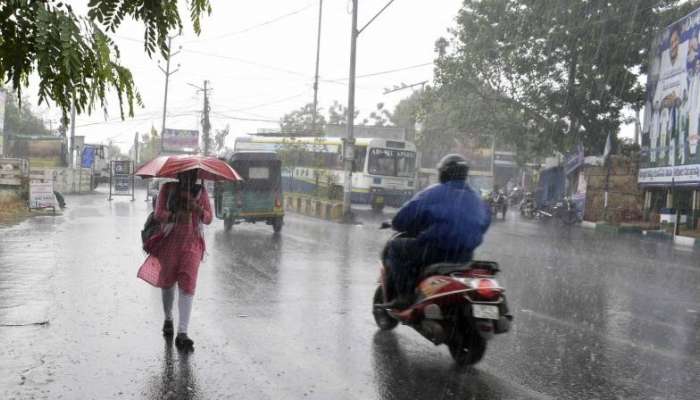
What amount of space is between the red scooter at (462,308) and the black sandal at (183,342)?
1902 mm

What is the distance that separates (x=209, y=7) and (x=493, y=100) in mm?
33592

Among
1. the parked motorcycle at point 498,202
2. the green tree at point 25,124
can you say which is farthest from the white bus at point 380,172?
the green tree at point 25,124

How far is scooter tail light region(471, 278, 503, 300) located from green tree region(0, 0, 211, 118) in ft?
10.7

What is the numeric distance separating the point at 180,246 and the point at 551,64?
30231mm

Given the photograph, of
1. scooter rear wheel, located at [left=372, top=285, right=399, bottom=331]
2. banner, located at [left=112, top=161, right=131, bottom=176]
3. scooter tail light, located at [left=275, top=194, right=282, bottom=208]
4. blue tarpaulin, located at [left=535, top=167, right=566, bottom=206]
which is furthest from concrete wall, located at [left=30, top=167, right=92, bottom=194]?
scooter rear wheel, located at [left=372, top=285, right=399, bottom=331]

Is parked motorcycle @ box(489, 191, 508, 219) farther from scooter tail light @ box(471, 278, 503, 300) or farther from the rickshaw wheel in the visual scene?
scooter tail light @ box(471, 278, 503, 300)

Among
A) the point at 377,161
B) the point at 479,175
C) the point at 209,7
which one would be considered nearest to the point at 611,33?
the point at 377,161

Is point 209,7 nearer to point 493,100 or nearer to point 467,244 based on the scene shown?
point 467,244

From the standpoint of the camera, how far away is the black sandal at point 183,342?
6273 millimetres

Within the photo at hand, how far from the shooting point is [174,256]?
6414 millimetres

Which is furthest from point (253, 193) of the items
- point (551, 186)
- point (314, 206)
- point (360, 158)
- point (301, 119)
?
point (301, 119)

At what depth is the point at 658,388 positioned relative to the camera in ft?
18.2

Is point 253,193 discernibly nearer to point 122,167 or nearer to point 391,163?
point 391,163

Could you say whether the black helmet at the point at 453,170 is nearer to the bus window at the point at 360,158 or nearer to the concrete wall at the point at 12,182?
the concrete wall at the point at 12,182
